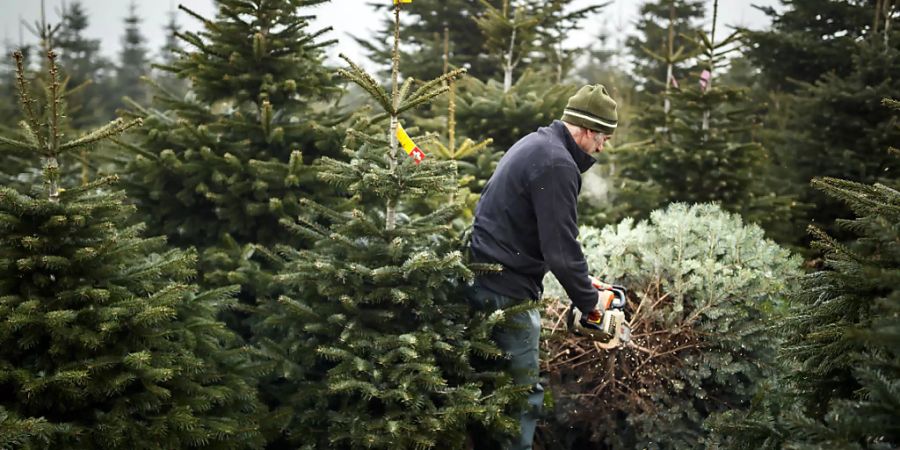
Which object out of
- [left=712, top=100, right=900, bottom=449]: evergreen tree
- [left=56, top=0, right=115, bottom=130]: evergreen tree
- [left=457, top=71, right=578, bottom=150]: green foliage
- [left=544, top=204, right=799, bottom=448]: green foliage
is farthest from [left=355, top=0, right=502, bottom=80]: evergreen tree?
[left=56, top=0, right=115, bottom=130]: evergreen tree

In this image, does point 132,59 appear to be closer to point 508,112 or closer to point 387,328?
point 508,112

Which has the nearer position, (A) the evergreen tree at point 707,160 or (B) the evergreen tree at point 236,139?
(B) the evergreen tree at point 236,139

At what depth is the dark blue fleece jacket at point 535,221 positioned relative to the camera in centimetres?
349

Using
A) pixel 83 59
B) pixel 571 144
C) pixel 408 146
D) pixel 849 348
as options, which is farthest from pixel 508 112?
pixel 83 59

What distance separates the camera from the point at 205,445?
3.31m

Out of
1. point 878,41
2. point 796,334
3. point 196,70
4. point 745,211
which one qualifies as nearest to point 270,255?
point 196,70

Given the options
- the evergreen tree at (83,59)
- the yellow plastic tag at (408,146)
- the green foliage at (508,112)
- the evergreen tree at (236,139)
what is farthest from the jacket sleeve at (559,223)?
the evergreen tree at (83,59)

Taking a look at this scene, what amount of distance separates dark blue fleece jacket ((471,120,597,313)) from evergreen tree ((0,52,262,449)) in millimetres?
1759

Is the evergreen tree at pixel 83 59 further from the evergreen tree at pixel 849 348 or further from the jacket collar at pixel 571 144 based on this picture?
the evergreen tree at pixel 849 348

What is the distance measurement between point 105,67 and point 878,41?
32.1 metres

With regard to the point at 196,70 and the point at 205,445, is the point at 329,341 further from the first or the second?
the point at 196,70

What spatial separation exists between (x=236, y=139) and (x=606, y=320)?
3474 mm

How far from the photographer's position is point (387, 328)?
365 cm

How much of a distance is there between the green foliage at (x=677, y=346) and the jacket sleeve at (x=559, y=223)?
3.41ft
